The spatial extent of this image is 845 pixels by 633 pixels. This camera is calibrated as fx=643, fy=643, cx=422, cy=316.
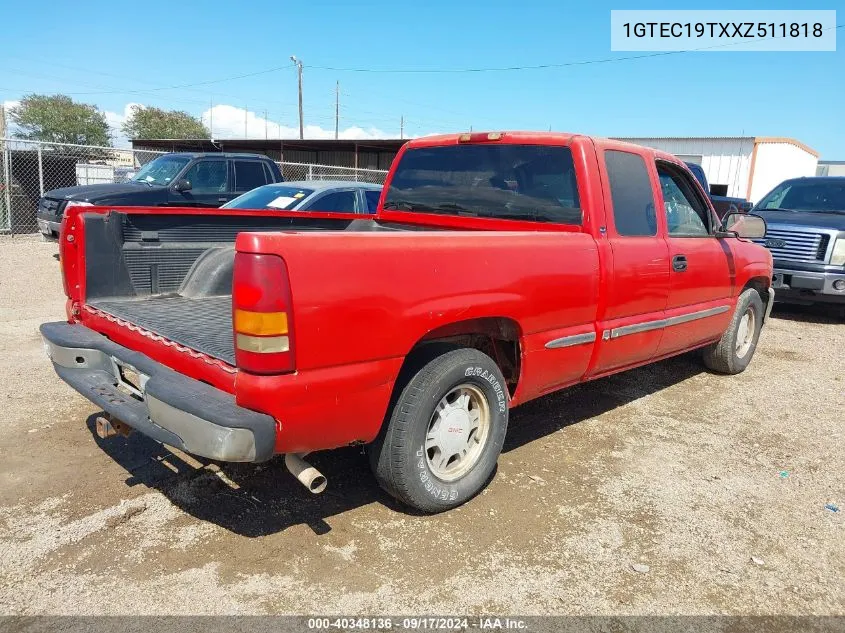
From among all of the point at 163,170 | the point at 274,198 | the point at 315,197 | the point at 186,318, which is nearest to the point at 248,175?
the point at 163,170

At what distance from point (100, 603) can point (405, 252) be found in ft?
5.96

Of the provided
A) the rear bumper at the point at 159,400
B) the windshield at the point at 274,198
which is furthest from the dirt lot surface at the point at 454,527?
the windshield at the point at 274,198

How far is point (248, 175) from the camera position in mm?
10805

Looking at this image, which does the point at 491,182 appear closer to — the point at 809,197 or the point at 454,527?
the point at 454,527

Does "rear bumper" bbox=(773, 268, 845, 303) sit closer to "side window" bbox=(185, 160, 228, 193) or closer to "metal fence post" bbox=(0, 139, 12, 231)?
"side window" bbox=(185, 160, 228, 193)

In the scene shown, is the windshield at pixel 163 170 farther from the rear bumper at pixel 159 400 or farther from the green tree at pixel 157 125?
the green tree at pixel 157 125

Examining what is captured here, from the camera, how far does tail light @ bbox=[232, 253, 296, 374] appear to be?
233cm

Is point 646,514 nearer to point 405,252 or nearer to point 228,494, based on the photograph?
point 405,252

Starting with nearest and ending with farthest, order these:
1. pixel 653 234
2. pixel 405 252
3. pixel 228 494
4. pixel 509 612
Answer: pixel 509 612
pixel 405 252
pixel 228 494
pixel 653 234

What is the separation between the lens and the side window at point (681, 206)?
14.9 feet

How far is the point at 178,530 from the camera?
118 inches

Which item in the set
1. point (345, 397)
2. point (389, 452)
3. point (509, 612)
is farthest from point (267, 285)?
point (509, 612)

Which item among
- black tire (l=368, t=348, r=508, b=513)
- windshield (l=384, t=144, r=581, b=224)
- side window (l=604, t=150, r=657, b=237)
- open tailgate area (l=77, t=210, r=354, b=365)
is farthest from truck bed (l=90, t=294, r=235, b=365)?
side window (l=604, t=150, r=657, b=237)

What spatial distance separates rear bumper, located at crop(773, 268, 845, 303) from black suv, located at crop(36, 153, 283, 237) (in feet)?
26.1
